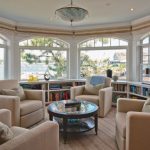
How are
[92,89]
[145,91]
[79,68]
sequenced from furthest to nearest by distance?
[79,68]
[92,89]
[145,91]

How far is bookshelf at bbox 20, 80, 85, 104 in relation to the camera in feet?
17.5

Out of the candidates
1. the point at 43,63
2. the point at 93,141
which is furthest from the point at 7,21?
the point at 93,141

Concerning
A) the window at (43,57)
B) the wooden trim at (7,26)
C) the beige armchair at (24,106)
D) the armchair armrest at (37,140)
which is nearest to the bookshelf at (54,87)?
the window at (43,57)

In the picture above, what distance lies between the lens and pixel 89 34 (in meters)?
5.66

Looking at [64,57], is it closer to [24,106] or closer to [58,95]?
[58,95]

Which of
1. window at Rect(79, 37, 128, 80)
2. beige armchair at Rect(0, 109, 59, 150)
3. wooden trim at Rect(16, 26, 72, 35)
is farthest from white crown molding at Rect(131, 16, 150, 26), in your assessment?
beige armchair at Rect(0, 109, 59, 150)

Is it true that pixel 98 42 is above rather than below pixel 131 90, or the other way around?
above

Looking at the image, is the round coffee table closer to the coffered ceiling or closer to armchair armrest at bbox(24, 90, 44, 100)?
armchair armrest at bbox(24, 90, 44, 100)

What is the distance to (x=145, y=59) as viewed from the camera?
498cm

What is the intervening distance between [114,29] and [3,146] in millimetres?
4757

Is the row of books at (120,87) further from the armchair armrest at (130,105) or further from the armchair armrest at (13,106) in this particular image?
the armchair armrest at (13,106)

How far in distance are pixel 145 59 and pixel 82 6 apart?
2.40 m

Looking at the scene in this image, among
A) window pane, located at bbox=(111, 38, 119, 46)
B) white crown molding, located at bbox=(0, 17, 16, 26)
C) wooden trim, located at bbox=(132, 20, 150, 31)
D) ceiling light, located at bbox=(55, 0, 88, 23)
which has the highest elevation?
white crown molding, located at bbox=(0, 17, 16, 26)

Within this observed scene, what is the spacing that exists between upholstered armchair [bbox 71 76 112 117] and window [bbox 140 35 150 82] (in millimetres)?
1044
